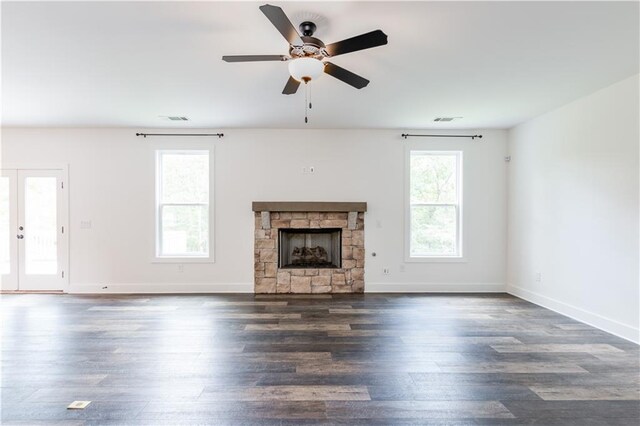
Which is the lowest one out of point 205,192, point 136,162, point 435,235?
point 435,235

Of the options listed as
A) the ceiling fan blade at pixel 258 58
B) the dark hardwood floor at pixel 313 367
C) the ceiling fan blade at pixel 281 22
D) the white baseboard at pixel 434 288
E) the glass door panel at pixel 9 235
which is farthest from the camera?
the white baseboard at pixel 434 288

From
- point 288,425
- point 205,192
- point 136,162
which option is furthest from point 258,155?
point 288,425

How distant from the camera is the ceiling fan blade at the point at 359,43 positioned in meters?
2.00

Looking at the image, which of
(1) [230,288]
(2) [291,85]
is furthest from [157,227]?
(2) [291,85]

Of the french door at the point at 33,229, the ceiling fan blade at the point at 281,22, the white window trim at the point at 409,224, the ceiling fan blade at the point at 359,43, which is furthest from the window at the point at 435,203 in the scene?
the french door at the point at 33,229

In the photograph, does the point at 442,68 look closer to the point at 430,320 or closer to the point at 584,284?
the point at 430,320

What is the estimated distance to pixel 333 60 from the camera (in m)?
2.91

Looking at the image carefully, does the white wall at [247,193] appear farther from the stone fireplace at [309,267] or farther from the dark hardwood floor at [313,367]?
the dark hardwood floor at [313,367]

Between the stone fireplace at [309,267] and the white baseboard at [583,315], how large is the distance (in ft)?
7.88

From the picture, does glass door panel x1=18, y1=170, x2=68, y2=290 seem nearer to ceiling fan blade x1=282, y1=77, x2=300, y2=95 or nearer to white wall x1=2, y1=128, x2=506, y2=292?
white wall x1=2, y1=128, x2=506, y2=292

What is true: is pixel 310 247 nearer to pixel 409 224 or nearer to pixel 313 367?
pixel 409 224

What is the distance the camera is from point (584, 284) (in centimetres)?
388

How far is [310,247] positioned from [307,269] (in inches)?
18.5

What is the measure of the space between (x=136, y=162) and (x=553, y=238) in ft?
20.2
